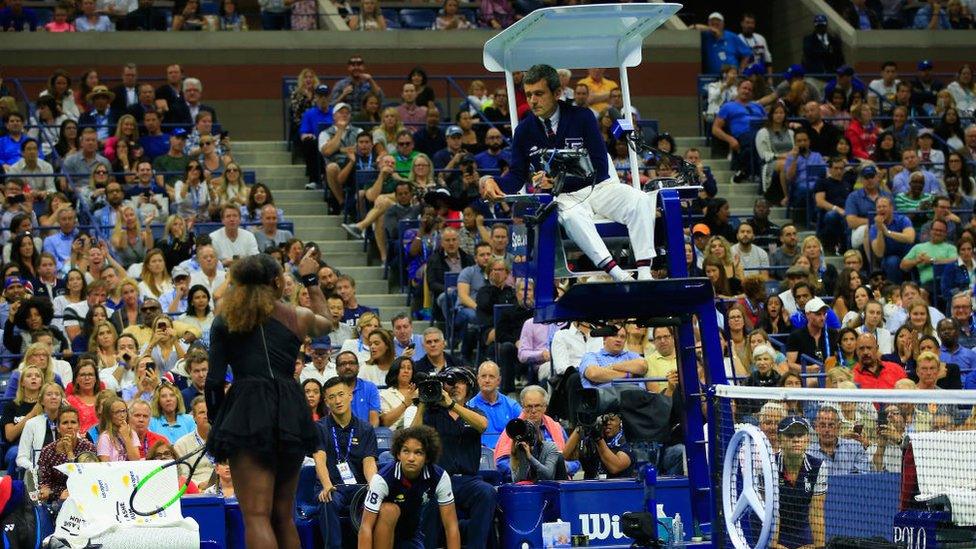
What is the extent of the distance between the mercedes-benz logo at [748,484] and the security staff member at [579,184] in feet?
4.29

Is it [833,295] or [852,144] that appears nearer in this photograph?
[833,295]

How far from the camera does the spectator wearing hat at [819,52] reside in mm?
24297

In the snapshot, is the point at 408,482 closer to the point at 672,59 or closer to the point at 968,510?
the point at 968,510

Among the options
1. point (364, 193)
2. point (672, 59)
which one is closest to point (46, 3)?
point (364, 193)

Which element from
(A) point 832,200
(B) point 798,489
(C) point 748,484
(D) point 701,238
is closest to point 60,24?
(D) point 701,238

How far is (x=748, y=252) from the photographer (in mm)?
18750

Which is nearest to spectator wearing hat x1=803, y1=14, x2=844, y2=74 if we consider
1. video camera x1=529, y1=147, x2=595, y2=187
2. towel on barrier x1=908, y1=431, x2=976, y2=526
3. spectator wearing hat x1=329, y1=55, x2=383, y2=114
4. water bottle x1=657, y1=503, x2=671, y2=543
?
spectator wearing hat x1=329, y1=55, x2=383, y2=114

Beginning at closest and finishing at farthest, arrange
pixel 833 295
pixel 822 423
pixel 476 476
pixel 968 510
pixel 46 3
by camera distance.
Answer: pixel 968 510 < pixel 822 423 < pixel 476 476 < pixel 833 295 < pixel 46 3

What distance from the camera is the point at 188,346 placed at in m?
15.2

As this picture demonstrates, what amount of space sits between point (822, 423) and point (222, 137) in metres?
11.0

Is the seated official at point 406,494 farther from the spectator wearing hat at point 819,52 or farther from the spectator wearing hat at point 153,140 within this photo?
the spectator wearing hat at point 819,52

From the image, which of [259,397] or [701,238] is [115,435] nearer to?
[259,397]

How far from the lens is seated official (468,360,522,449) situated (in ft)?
45.3

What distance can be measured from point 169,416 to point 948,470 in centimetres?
653
